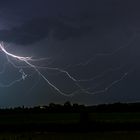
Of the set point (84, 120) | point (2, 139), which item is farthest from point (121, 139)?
point (84, 120)

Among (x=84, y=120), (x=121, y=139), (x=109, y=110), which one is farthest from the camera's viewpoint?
(x=109, y=110)

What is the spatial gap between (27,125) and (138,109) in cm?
3381

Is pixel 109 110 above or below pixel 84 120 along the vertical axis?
above

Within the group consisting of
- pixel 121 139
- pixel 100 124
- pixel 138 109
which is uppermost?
pixel 138 109

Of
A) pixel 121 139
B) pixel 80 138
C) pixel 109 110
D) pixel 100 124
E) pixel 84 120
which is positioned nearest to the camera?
pixel 121 139

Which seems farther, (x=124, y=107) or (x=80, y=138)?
(x=124, y=107)

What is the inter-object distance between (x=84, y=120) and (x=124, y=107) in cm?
3083

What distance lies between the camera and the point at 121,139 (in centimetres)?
3519

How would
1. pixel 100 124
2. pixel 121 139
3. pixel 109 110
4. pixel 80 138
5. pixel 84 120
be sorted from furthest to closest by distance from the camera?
pixel 109 110
pixel 84 120
pixel 100 124
pixel 80 138
pixel 121 139

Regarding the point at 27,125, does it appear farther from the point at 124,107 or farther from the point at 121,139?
the point at 124,107

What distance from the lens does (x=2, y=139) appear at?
35281 millimetres

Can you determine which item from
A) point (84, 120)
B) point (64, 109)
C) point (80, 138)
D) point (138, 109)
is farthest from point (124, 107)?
point (80, 138)

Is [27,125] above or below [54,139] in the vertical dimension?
above

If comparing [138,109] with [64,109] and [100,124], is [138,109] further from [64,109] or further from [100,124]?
[100,124]
